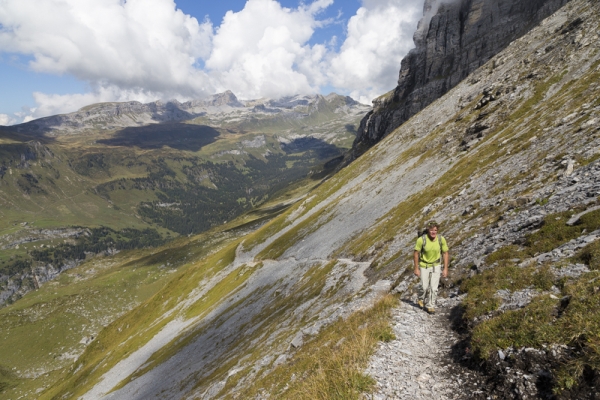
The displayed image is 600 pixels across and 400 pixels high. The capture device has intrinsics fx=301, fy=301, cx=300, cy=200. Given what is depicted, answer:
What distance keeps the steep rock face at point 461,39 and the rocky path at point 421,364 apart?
488 feet

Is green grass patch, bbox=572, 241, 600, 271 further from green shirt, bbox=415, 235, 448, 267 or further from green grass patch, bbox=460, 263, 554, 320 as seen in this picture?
green shirt, bbox=415, 235, 448, 267

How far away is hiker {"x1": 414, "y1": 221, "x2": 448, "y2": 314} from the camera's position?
15711 millimetres

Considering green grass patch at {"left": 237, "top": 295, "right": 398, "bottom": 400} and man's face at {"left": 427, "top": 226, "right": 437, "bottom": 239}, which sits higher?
man's face at {"left": 427, "top": 226, "right": 437, "bottom": 239}

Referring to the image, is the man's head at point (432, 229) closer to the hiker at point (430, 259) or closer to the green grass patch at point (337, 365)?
the hiker at point (430, 259)

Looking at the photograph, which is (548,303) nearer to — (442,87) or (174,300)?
(174,300)

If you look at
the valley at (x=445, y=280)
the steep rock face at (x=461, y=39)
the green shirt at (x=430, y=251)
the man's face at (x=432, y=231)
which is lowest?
the valley at (x=445, y=280)

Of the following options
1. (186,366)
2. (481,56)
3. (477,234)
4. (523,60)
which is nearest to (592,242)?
(477,234)

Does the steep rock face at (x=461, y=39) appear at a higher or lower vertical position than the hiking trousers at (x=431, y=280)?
higher

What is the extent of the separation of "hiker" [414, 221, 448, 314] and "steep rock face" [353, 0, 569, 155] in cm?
14574

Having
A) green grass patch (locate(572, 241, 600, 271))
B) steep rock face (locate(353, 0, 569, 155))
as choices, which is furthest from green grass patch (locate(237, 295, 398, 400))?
steep rock face (locate(353, 0, 569, 155))

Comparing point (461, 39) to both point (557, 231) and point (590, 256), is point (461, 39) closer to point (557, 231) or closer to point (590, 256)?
point (557, 231)

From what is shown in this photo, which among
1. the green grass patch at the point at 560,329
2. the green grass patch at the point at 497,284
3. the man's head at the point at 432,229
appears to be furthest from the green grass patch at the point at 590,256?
the man's head at the point at 432,229

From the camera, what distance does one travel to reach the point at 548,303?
34.6 feet

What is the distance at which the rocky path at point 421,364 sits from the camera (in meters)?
10.1
